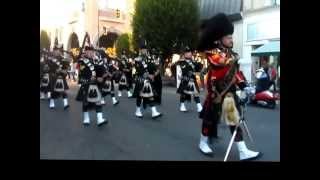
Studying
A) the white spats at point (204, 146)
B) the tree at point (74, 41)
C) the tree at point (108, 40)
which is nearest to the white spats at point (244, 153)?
the white spats at point (204, 146)

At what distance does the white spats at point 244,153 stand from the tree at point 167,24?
887 millimetres

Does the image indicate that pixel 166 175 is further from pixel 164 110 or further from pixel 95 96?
pixel 95 96

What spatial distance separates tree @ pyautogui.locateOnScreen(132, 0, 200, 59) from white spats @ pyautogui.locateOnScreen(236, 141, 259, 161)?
89 centimetres

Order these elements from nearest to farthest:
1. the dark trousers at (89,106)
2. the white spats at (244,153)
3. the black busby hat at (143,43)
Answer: the white spats at (244,153), the dark trousers at (89,106), the black busby hat at (143,43)

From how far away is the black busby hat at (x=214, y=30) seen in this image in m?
4.13

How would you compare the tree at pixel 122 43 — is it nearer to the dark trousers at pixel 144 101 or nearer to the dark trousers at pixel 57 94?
the dark trousers at pixel 144 101

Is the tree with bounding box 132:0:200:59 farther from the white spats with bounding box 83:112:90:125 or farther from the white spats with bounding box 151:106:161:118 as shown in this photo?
the white spats with bounding box 83:112:90:125

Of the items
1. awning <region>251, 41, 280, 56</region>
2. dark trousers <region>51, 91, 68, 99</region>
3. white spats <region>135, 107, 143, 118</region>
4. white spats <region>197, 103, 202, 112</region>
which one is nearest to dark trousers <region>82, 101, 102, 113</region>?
dark trousers <region>51, 91, 68, 99</region>

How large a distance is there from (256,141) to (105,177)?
1.29 m

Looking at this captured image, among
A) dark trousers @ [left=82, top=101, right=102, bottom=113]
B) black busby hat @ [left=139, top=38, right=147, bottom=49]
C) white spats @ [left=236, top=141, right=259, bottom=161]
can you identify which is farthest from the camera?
black busby hat @ [left=139, top=38, right=147, bottom=49]

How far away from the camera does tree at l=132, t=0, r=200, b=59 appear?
13.9 feet

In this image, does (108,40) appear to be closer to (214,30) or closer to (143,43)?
(143,43)

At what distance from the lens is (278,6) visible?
4133mm
